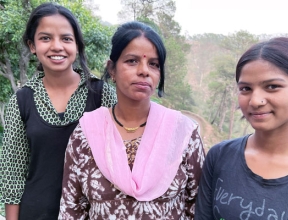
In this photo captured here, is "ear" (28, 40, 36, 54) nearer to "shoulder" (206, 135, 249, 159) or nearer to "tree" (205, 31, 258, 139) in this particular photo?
"shoulder" (206, 135, 249, 159)

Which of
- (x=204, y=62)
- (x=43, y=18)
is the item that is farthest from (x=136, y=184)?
(x=204, y=62)

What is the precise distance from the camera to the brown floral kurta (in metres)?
1.17

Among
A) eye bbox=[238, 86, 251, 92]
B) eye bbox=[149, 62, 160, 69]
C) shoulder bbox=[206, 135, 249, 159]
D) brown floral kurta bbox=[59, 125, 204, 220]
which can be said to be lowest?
brown floral kurta bbox=[59, 125, 204, 220]

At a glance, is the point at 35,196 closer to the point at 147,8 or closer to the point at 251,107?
the point at 251,107

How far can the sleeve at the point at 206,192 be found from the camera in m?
1.18

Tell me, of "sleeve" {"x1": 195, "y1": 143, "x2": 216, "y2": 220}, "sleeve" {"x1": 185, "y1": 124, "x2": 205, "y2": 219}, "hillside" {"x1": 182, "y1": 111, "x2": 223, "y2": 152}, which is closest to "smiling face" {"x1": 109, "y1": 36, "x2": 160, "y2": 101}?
"sleeve" {"x1": 185, "y1": 124, "x2": 205, "y2": 219}

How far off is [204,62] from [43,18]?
74.0 ft

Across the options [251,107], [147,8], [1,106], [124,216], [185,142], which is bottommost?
[124,216]

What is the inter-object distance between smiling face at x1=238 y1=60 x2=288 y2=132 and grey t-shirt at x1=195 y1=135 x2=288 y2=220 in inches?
7.1

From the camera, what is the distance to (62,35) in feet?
4.89

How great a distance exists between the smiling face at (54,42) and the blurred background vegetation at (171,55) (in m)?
0.36

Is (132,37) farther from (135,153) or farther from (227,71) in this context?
(227,71)

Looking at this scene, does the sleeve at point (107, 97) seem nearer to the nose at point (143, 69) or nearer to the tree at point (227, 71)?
the nose at point (143, 69)

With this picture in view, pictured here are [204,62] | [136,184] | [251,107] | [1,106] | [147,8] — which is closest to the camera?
[251,107]
